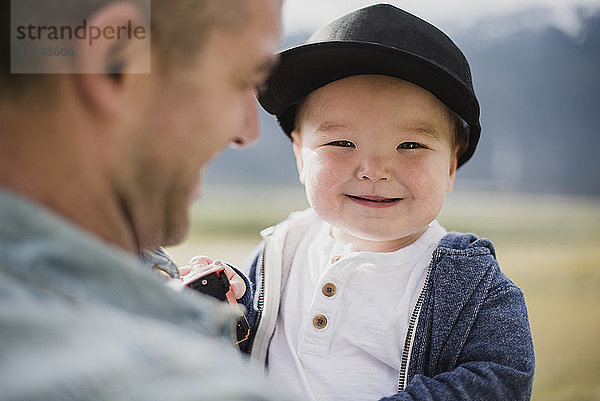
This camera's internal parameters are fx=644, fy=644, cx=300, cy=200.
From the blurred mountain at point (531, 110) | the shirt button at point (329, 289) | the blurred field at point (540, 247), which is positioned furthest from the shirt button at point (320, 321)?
the blurred mountain at point (531, 110)

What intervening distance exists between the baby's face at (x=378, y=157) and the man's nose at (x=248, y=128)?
0.49 metres

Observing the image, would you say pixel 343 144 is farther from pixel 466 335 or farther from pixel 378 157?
pixel 466 335

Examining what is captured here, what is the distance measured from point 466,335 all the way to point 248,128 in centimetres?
64

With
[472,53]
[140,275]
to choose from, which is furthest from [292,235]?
[472,53]

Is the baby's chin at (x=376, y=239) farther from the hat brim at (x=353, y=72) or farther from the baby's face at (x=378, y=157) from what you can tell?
the hat brim at (x=353, y=72)

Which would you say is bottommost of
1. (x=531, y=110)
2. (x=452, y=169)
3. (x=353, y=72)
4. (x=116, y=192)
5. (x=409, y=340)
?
(x=409, y=340)

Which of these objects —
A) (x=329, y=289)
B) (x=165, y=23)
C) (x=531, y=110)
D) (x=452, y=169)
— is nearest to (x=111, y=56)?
(x=165, y=23)

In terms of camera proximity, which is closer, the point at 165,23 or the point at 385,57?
the point at 165,23

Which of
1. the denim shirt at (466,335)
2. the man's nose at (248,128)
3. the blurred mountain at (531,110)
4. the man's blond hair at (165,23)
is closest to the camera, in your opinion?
the man's blond hair at (165,23)

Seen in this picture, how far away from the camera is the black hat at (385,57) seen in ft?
4.16

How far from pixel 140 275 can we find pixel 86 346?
12 centimetres

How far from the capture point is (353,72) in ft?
4.45

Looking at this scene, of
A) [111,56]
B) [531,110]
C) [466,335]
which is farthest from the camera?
[531,110]

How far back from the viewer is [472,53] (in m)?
9.98
